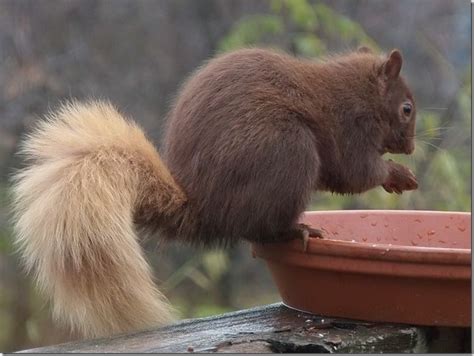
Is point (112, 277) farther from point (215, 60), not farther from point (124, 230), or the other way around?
point (215, 60)

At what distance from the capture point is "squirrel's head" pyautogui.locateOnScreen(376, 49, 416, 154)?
7.04 feet

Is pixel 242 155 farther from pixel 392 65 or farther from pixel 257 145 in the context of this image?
pixel 392 65

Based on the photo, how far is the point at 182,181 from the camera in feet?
5.96

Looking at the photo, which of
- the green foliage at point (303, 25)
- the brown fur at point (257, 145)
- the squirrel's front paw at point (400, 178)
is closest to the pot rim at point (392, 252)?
the brown fur at point (257, 145)

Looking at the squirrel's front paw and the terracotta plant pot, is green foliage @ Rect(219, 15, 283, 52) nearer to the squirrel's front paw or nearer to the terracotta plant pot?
the squirrel's front paw

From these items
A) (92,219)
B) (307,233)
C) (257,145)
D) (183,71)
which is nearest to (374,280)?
(307,233)

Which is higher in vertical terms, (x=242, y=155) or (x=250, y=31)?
(x=250, y=31)

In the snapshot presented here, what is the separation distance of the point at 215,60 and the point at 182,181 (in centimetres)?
28

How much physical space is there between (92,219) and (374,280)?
19.9 inches

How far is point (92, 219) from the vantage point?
5.23 ft

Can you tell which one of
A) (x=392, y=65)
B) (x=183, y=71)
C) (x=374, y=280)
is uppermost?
(x=183, y=71)

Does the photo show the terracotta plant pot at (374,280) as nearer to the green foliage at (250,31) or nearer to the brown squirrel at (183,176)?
the brown squirrel at (183,176)

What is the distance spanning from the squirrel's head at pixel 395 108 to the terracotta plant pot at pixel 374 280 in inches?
18.7

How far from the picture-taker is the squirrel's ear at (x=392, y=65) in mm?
2158
